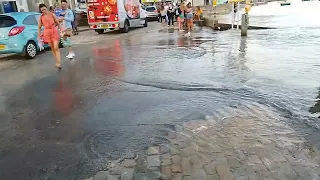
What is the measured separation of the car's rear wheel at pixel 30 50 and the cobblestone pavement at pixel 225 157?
28.7 feet

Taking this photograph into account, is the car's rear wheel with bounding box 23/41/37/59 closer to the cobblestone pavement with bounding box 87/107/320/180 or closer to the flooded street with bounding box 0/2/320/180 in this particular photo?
the flooded street with bounding box 0/2/320/180

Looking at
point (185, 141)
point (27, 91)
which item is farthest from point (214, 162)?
point (27, 91)

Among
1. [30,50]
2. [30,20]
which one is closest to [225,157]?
[30,50]

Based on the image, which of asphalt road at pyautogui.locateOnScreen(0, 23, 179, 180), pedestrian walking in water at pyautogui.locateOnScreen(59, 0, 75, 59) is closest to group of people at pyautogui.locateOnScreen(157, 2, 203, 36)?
pedestrian walking in water at pyautogui.locateOnScreen(59, 0, 75, 59)

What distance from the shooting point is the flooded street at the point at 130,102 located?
13.2 ft

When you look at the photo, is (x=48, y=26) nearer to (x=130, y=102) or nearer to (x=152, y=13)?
(x=130, y=102)

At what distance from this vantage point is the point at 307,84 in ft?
21.2

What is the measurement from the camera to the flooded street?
401 centimetres

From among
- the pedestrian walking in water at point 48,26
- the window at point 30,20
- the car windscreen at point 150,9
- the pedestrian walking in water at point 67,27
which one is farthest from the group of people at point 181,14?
the pedestrian walking in water at point 48,26

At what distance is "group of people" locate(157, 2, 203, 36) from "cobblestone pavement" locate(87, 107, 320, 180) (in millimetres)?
13130

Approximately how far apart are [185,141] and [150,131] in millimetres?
617

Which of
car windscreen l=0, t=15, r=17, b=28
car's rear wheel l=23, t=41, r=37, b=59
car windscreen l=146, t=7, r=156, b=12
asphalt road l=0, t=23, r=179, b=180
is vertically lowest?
asphalt road l=0, t=23, r=179, b=180

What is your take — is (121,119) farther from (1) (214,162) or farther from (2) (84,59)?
(2) (84,59)

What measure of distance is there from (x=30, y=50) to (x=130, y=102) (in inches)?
286
